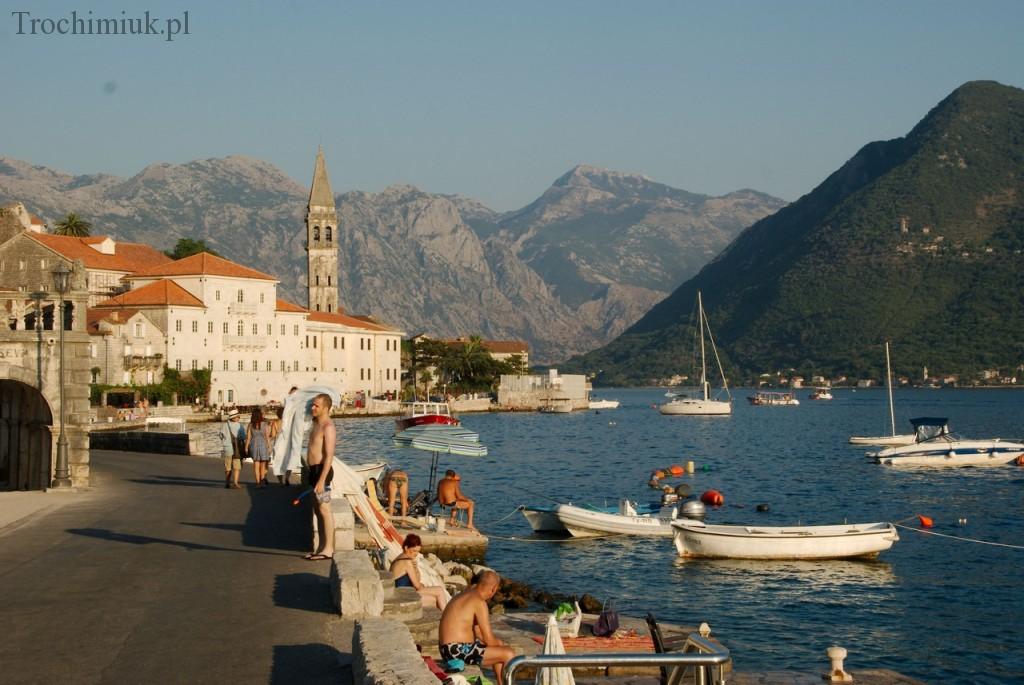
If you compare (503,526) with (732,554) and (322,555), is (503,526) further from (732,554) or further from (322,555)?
(322,555)

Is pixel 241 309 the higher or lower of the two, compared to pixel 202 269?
lower

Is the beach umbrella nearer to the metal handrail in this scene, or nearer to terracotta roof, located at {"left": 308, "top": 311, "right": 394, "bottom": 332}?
the metal handrail

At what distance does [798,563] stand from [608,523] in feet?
23.7

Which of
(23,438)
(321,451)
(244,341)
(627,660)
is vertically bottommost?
(627,660)

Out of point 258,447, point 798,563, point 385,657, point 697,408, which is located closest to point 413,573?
point 385,657

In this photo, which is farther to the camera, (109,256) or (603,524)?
(109,256)

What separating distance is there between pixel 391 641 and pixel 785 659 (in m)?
14.1

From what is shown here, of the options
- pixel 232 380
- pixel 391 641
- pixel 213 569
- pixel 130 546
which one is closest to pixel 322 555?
pixel 213 569

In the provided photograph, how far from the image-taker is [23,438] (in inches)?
1388

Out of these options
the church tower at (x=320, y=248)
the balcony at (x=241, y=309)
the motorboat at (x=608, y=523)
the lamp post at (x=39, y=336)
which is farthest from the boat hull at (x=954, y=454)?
the church tower at (x=320, y=248)

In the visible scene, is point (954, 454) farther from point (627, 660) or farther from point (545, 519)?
point (627, 660)

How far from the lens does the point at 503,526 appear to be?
44.8 m

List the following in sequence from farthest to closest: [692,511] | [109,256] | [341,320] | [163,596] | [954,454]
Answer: [341,320]
[109,256]
[954,454]
[692,511]
[163,596]

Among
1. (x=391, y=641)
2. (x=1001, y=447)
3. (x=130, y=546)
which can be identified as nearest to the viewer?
(x=391, y=641)
